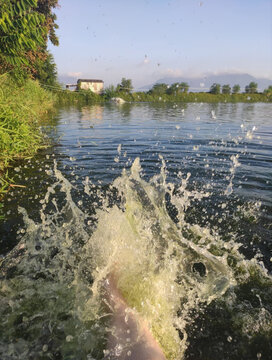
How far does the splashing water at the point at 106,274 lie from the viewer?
222 cm

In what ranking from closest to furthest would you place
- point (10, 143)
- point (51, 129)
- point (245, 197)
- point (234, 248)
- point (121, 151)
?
1. point (234, 248)
2. point (245, 197)
3. point (10, 143)
4. point (121, 151)
5. point (51, 129)

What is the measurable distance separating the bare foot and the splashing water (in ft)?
0.27

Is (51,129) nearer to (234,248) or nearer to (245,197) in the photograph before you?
(245,197)

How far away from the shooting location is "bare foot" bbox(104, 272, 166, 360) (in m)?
1.98

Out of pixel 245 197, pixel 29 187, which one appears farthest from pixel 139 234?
pixel 29 187

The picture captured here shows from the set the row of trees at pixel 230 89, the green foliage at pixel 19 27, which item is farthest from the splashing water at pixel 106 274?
the row of trees at pixel 230 89

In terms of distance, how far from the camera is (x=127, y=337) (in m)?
2.11

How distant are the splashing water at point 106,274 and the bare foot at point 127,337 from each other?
0.08m

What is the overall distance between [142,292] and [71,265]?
3.55 ft

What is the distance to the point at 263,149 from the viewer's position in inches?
348

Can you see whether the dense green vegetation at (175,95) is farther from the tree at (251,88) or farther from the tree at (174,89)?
the tree at (251,88)

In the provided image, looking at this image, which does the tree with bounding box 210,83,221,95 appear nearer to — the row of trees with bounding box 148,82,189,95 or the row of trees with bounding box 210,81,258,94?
the row of trees with bounding box 210,81,258,94

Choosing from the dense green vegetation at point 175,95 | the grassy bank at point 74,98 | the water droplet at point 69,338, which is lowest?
the water droplet at point 69,338

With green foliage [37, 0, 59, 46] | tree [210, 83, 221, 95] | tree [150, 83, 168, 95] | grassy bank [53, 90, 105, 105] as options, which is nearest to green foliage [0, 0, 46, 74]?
green foliage [37, 0, 59, 46]
